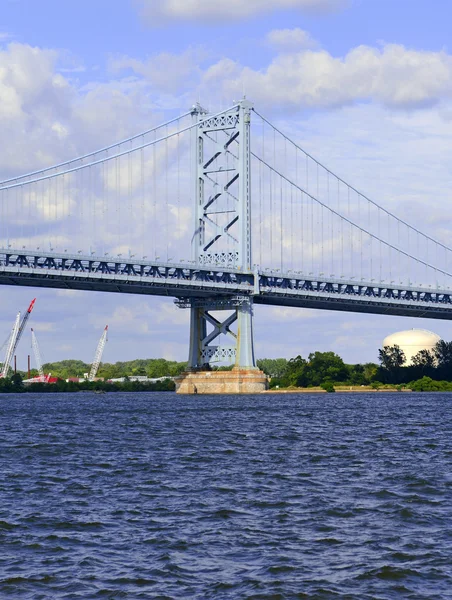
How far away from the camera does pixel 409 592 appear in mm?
13898

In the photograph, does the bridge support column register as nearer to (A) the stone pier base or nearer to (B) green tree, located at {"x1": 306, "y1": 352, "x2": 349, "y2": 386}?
(A) the stone pier base

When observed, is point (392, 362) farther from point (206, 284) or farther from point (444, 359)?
point (206, 284)

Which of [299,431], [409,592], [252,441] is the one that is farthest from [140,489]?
[299,431]

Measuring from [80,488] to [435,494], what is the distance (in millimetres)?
7803

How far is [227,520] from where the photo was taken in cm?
1883

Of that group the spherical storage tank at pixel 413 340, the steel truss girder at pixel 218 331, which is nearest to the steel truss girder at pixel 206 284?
the steel truss girder at pixel 218 331

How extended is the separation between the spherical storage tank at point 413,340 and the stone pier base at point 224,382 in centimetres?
7066

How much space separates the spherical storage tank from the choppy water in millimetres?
138703

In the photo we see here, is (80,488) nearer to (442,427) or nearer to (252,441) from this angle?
(252,441)

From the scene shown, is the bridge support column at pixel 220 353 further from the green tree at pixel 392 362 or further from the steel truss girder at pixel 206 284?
the green tree at pixel 392 362

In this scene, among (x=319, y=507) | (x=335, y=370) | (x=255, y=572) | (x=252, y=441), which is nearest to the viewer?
(x=255, y=572)

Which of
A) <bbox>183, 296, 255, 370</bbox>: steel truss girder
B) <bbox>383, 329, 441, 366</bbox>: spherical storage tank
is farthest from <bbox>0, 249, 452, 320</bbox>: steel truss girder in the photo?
<bbox>383, 329, 441, 366</bbox>: spherical storage tank

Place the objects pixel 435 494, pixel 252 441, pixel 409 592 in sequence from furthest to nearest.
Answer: pixel 252 441
pixel 435 494
pixel 409 592

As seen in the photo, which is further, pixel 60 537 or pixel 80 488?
pixel 80 488
